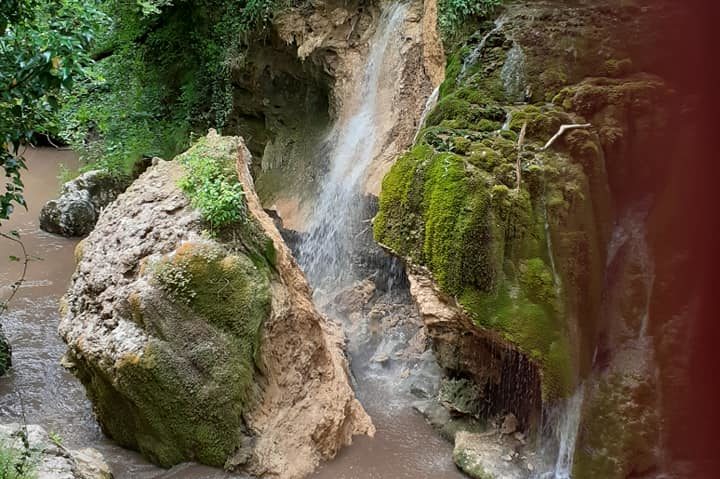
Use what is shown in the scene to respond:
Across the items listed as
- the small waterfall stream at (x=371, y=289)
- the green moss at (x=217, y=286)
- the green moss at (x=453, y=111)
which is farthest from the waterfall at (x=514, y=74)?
the green moss at (x=217, y=286)

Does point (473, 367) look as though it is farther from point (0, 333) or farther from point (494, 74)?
point (0, 333)

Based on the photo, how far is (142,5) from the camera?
10.3 metres

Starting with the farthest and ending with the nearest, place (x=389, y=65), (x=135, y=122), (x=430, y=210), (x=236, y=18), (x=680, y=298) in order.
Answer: (x=135, y=122) → (x=236, y=18) → (x=389, y=65) → (x=430, y=210) → (x=680, y=298)

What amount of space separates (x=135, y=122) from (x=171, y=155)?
1.07m

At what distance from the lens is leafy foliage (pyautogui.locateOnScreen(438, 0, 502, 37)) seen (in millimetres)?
7090

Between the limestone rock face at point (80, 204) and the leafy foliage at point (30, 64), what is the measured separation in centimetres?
842

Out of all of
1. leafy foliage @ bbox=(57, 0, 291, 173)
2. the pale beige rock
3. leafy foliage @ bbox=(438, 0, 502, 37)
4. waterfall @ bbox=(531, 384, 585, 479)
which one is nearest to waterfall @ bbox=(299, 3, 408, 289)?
leafy foliage @ bbox=(438, 0, 502, 37)

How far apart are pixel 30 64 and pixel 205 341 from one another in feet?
9.57

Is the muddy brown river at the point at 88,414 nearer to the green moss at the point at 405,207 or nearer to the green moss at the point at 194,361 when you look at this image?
the green moss at the point at 194,361

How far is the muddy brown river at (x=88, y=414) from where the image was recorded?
19.3 feet

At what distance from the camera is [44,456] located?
4879 mm

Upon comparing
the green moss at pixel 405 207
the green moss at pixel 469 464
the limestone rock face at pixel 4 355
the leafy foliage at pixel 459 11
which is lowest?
the limestone rock face at pixel 4 355

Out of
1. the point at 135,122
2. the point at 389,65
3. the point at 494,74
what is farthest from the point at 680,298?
the point at 135,122

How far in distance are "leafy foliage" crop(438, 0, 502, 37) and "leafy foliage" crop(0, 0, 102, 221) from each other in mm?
4462
